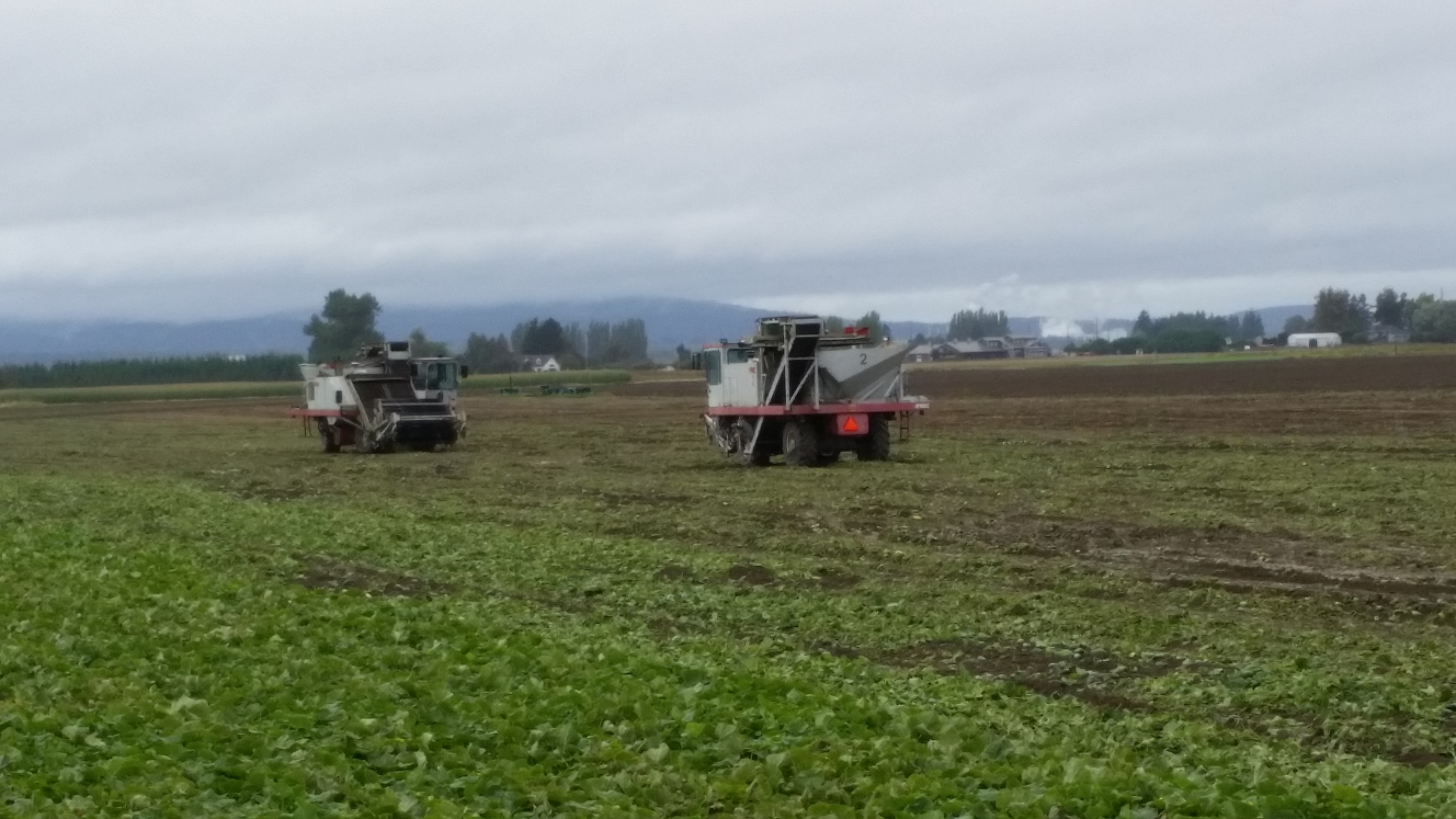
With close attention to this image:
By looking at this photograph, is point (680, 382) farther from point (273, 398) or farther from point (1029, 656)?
point (1029, 656)

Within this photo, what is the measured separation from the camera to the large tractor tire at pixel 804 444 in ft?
106

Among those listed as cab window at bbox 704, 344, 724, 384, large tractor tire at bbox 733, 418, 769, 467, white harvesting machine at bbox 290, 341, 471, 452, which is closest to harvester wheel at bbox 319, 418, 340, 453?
white harvesting machine at bbox 290, 341, 471, 452

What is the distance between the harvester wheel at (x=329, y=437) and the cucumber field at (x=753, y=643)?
11800 millimetres

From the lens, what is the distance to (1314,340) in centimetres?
14450

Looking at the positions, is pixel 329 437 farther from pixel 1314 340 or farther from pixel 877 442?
pixel 1314 340

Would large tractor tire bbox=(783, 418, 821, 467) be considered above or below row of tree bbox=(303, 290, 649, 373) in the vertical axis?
below

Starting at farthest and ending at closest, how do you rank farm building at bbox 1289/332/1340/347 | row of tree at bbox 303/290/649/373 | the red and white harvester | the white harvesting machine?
farm building at bbox 1289/332/1340/347 → row of tree at bbox 303/290/649/373 → the white harvesting machine → the red and white harvester

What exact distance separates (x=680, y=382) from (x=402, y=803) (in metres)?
94.2

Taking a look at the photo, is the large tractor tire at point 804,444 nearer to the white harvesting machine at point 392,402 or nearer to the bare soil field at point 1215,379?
the white harvesting machine at point 392,402

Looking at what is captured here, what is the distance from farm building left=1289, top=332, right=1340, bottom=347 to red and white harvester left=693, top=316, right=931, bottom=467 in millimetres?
113845

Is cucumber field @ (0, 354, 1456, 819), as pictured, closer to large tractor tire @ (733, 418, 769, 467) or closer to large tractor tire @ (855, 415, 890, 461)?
large tractor tire @ (855, 415, 890, 461)

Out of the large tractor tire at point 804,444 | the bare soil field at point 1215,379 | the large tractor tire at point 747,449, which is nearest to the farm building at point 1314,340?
the bare soil field at point 1215,379

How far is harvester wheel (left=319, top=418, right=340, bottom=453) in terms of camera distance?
4312 centimetres

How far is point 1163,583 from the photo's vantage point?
1645 cm
